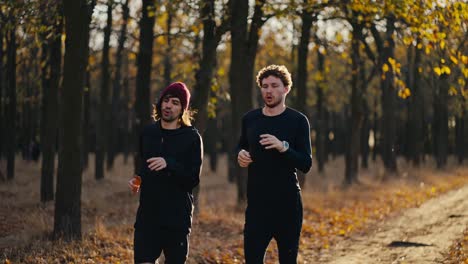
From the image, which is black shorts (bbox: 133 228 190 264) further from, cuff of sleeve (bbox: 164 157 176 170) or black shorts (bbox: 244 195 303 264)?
black shorts (bbox: 244 195 303 264)

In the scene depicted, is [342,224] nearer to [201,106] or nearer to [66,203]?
[201,106]

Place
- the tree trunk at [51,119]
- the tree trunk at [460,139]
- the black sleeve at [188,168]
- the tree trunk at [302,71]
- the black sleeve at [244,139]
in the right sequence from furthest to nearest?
1. the tree trunk at [460,139]
2. the tree trunk at [302,71]
3. the tree trunk at [51,119]
4. the black sleeve at [244,139]
5. the black sleeve at [188,168]

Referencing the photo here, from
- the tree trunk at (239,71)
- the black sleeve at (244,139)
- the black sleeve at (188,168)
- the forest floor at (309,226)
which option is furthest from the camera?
the tree trunk at (239,71)

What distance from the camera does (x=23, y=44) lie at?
604 inches

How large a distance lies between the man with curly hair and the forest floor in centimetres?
367

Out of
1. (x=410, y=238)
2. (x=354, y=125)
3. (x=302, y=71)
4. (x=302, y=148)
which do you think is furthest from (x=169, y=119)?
(x=354, y=125)

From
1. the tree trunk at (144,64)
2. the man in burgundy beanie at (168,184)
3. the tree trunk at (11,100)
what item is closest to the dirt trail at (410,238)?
the man in burgundy beanie at (168,184)

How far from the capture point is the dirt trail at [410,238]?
32.0ft

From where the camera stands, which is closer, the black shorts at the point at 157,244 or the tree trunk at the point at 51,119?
the black shorts at the point at 157,244

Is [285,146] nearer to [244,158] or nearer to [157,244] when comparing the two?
[244,158]

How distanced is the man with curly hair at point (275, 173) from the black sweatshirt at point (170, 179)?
486mm

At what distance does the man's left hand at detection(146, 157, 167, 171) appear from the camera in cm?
501

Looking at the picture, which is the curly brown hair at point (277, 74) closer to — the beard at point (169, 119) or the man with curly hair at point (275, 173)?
the man with curly hair at point (275, 173)

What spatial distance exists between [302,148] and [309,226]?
25.7ft
